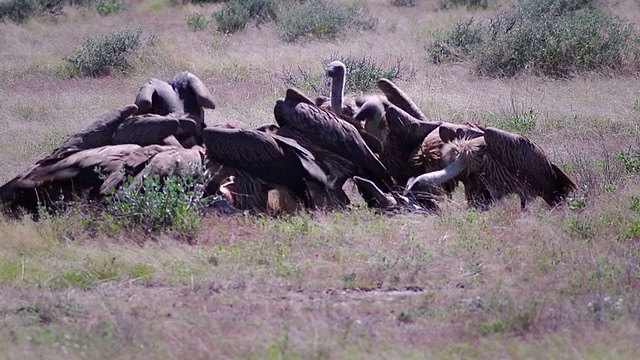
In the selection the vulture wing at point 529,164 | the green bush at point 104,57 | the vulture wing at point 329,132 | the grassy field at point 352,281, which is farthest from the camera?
the green bush at point 104,57

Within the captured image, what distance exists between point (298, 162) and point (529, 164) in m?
2.05

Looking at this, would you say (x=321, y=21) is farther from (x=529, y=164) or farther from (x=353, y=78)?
(x=529, y=164)

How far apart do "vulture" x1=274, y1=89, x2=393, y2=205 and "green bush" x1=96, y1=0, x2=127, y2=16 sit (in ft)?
76.9

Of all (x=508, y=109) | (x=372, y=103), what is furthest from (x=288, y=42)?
(x=372, y=103)

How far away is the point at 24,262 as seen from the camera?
20.8 ft

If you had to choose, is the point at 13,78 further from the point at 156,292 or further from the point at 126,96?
the point at 156,292

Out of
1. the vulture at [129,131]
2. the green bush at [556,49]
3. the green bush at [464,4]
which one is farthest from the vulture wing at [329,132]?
the green bush at [464,4]

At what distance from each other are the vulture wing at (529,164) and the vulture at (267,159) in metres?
1.53

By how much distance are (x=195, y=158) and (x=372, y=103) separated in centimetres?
185

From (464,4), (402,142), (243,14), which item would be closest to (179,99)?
(402,142)

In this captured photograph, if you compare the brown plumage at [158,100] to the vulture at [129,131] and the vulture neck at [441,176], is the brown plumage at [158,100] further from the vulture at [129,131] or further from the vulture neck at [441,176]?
the vulture neck at [441,176]

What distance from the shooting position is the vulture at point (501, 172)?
25.2ft

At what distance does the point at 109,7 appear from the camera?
30.2 m

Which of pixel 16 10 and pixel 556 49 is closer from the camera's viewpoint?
pixel 556 49
